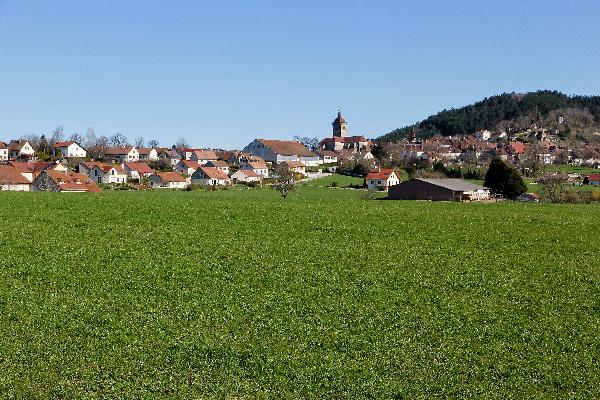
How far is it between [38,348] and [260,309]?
18.9ft

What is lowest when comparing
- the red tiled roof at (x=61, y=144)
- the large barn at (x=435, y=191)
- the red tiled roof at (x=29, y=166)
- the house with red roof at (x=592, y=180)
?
the house with red roof at (x=592, y=180)

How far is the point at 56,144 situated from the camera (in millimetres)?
155875

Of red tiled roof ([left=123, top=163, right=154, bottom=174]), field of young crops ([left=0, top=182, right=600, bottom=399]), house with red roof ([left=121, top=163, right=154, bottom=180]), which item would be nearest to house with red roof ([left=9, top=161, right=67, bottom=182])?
house with red roof ([left=121, top=163, right=154, bottom=180])

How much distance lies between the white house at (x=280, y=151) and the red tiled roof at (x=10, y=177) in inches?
3443

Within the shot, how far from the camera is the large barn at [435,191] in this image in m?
69.7

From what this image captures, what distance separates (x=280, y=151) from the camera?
538 ft

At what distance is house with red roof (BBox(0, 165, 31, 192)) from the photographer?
249 feet

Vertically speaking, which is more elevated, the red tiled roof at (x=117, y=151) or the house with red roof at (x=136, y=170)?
the red tiled roof at (x=117, y=151)

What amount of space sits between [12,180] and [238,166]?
73983mm

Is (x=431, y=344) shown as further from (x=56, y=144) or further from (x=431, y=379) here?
(x=56, y=144)

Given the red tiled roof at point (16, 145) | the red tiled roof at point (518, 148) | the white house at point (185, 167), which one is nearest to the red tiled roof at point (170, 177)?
the white house at point (185, 167)

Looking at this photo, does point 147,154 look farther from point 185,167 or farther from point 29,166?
point 29,166

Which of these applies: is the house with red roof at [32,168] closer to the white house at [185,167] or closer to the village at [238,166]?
the village at [238,166]

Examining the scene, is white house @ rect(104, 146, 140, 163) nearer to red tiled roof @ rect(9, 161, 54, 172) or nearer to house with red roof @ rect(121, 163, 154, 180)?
house with red roof @ rect(121, 163, 154, 180)
